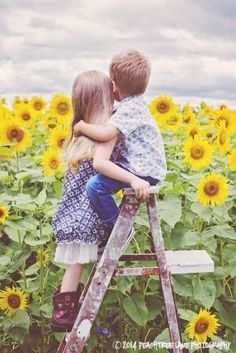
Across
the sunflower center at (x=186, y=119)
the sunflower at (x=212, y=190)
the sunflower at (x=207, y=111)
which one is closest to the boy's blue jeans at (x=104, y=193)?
the sunflower at (x=212, y=190)

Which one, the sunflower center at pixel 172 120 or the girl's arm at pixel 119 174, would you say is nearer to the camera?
the girl's arm at pixel 119 174

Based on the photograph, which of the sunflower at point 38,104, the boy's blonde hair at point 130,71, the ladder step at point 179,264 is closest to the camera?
the boy's blonde hair at point 130,71

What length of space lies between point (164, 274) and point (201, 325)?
442 mm

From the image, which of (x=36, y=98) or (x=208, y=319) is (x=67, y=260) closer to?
(x=208, y=319)

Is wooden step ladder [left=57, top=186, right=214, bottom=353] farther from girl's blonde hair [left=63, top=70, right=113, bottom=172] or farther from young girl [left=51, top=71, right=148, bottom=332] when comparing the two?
girl's blonde hair [left=63, top=70, right=113, bottom=172]

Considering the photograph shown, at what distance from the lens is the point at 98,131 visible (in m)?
3.09

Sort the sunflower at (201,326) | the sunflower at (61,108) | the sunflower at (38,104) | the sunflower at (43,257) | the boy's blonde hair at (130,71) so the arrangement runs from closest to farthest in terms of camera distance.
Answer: the boy's blonde hair at (130,71) < the sunflower at (201,326) < the sunflower at (43,257) < the sunflower at (61,108) < the sunflower at (38,104)

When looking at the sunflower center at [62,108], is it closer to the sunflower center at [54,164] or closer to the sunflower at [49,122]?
the sunflower at [49,122]

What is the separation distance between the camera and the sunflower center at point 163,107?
4930 millimetres

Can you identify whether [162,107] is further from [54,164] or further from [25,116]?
[54,164]

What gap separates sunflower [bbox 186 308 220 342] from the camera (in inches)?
139

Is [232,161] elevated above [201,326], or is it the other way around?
[232,161]

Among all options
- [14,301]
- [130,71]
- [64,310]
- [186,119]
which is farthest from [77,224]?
[186,119]

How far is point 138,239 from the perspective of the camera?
3.82m
